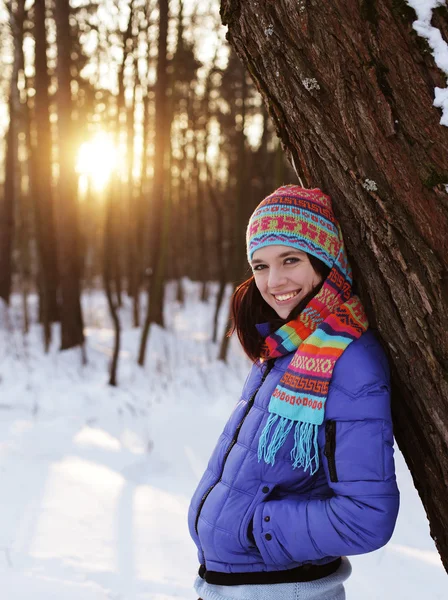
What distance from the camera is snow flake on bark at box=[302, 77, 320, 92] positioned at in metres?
1.62

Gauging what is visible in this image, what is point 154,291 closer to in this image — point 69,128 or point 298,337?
point 69,128

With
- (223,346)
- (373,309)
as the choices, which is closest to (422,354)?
(373,309)

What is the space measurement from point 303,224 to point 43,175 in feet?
34.2

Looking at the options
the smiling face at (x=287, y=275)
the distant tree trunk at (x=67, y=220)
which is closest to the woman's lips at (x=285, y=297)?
the smiling face at (x=287, y=275)

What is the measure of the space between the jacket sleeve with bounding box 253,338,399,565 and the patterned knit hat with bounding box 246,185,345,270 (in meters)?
0.36

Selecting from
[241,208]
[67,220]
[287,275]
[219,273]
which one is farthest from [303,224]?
[219,273]

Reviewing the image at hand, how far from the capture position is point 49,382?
792 cm

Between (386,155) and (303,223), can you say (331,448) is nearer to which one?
(303,223)

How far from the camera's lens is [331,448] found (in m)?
1.51

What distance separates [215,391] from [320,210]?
6116mm

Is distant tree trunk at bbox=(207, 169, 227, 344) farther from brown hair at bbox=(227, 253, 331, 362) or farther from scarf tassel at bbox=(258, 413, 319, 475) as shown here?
scarf tassel at bbox=(258, 413, 319, 475)

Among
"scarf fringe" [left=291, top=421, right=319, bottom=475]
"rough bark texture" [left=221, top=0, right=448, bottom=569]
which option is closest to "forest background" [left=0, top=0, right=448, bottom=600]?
"rough bark texture" [left=221, top=0, right=448, bottom=569]

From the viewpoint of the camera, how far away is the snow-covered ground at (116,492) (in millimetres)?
2941

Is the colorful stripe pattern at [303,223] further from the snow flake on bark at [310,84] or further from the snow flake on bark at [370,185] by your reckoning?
the snow flake on bark at [310,84]
